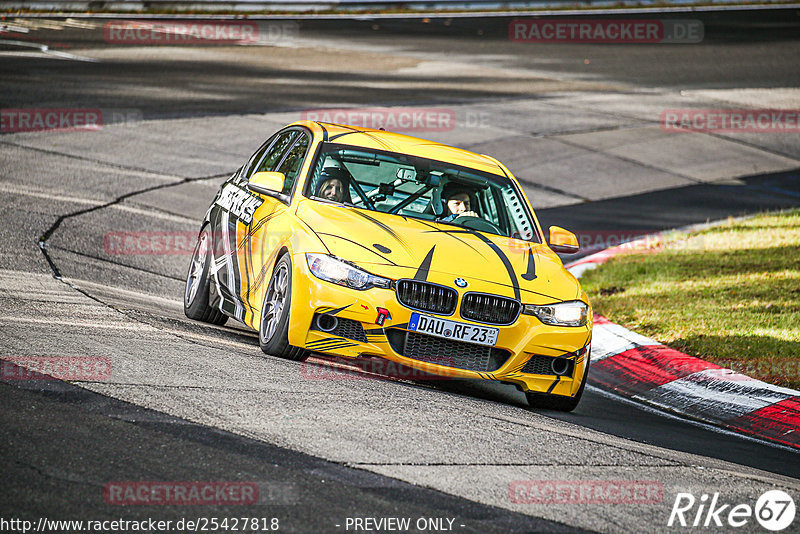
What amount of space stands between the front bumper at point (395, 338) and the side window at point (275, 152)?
6.56ft

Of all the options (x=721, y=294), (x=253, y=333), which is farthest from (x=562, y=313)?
(x=721, y=294)

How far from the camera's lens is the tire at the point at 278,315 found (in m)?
6.91

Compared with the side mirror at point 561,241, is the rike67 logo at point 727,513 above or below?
below

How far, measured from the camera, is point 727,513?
5.00 meters

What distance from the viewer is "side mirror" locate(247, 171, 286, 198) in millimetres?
7730

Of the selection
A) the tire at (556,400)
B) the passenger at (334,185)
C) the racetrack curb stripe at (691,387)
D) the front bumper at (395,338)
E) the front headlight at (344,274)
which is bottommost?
the racetrack curb stripe at (691,387)

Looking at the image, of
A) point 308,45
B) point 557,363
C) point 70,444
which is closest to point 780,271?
point 557,363

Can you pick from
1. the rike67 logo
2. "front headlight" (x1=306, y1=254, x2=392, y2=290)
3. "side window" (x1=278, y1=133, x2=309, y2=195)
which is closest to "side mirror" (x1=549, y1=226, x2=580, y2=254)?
"front headlight" (x1=306, y1=254, x2=392, y2=290)

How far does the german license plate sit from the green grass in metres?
2.66

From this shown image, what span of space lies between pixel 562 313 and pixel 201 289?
3.07m

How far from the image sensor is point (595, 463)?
555 cm

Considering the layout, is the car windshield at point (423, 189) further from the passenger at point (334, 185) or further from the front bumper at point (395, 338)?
the front bumper at point (395, 338)

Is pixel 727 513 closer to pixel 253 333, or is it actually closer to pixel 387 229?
pixel 387 229

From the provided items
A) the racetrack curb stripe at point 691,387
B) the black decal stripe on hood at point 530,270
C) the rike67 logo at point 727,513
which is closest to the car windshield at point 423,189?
the black decal stripe on hood at point 530,270
